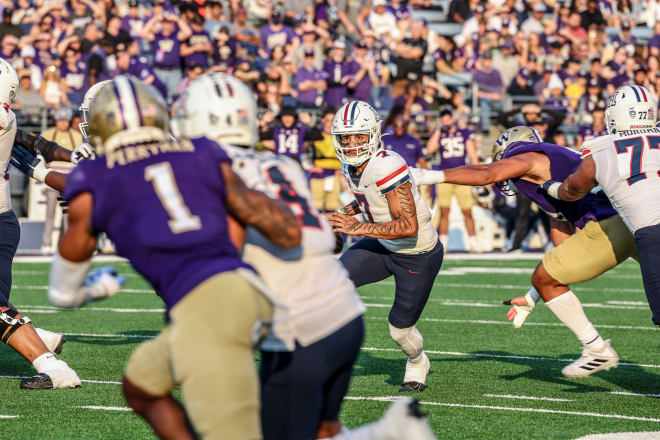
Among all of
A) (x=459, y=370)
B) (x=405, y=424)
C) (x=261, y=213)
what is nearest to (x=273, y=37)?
(x=459, y=370)

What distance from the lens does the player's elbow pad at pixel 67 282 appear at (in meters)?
3.63

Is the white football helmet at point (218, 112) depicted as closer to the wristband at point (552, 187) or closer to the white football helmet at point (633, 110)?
the wristband at point (552, 187)

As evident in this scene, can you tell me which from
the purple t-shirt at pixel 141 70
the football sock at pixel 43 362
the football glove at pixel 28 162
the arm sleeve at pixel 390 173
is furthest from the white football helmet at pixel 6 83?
the purple t-shirt at pixel 141 70

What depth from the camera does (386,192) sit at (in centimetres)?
663

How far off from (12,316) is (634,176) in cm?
388

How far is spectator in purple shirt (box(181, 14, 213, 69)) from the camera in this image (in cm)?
1639

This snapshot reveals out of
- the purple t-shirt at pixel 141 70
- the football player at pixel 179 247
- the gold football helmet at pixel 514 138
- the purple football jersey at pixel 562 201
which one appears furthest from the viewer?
the purple t-shirt at pixel 141 70

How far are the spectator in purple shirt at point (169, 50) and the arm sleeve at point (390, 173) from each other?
33.1 ft

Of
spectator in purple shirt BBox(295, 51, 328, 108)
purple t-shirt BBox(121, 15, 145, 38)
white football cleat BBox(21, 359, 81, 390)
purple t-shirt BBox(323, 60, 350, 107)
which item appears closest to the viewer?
white football cleat BBox(21, 359, 81, 390)

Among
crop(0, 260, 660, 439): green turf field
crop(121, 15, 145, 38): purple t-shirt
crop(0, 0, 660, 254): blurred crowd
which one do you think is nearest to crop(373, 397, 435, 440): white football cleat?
crop(0, 260, 660, 439): green turf field

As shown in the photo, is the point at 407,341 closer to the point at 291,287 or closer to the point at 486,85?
the point at 291,287

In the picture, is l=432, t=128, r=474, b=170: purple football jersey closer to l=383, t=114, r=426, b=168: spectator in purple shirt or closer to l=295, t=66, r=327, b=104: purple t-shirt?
l=383, t=114, r=426, b=168: spectator in purple shirt

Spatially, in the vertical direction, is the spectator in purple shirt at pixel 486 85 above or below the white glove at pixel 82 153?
below

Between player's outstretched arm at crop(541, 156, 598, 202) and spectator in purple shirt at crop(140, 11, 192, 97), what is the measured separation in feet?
34.9
